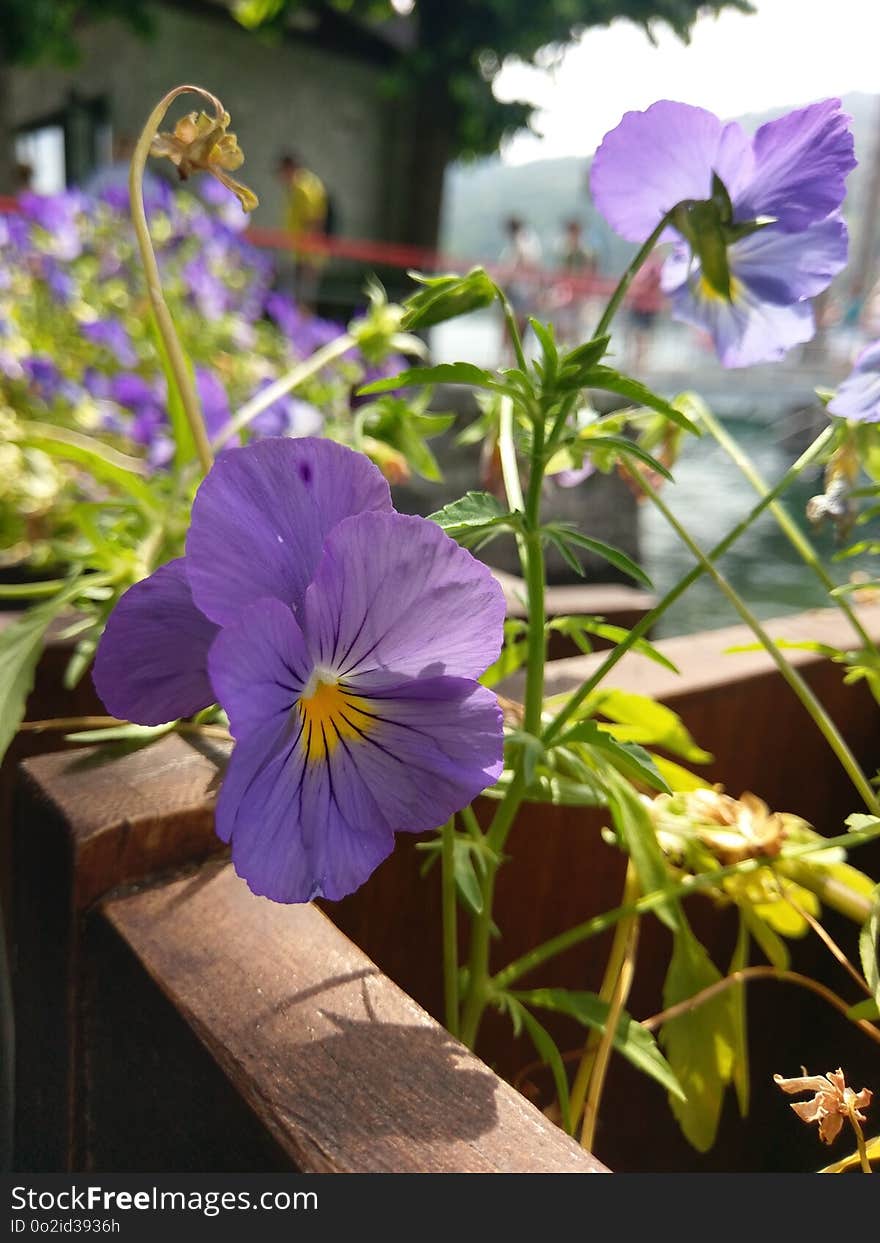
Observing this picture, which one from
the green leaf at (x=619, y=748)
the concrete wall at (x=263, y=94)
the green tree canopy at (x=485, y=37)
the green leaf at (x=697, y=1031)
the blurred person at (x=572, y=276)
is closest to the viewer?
the green leaf at (x=619, y=748)

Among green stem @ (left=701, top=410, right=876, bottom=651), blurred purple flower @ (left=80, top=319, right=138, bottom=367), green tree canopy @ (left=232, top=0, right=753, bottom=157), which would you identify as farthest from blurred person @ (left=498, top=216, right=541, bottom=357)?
green stem @ (left=701, top=410, right=876, bottom=651)

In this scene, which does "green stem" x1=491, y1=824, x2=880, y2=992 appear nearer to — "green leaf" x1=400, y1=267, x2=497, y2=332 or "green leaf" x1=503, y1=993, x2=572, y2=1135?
"green leaf" x1=503, y1=993, x2=572, y2=1135

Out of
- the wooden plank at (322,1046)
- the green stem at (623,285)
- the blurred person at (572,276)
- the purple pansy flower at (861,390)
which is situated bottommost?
Result: the wooden plank at (322,1046)

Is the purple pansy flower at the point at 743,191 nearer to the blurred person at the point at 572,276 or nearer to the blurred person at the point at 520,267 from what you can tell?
the blurred person at the point at 520,267

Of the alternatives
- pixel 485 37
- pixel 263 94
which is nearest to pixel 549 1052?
pixel 485 37

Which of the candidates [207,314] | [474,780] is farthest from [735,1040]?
[207,314]

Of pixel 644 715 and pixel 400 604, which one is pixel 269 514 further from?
pixel 644 715

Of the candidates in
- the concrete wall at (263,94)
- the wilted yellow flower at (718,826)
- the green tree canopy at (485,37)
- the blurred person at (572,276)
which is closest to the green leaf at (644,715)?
the wilted yellow flower at (718,826)
